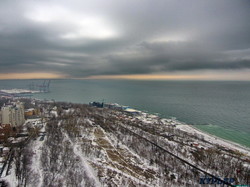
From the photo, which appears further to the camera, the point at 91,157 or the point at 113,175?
the point at 91,157

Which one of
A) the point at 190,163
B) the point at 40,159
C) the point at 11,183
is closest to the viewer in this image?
the point at 11,183

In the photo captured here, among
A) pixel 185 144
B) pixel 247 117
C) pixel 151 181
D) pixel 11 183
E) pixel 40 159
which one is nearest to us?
pixel 11 183

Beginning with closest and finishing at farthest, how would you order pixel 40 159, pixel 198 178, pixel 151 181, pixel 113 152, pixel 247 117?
pixel 151 181 → pixel 198 178 → pixel 40 159 → pixel 113 152 → pixel 247 117

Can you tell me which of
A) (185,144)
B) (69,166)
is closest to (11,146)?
(69,166)

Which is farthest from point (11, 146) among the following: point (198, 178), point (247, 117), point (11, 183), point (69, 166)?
point (247, 117)

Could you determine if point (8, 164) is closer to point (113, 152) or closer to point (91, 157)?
point (91, 157)

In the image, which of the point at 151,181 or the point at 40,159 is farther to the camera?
the point at 40,159

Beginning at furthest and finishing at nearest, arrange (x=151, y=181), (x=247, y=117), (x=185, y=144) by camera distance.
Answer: (x=247, y=117) → (x=185, y=144) → (x=151, y=181)

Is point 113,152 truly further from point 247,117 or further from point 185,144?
point 247,117

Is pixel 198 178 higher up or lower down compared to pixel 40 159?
lower down
